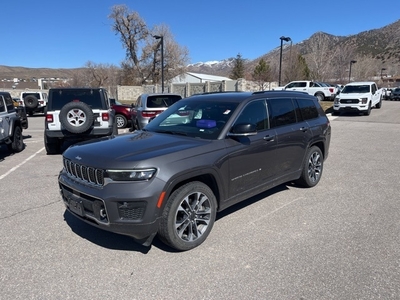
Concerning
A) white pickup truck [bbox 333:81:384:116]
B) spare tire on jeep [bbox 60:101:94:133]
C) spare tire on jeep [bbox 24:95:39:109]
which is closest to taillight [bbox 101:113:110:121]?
spare tire on jeep [bbox 60:101:94:133]

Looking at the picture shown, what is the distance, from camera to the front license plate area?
3236mm

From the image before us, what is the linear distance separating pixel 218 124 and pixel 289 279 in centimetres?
194

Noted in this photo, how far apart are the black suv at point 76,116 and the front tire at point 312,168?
5.20 meters

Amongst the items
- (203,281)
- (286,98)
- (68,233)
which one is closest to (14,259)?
(68,233)

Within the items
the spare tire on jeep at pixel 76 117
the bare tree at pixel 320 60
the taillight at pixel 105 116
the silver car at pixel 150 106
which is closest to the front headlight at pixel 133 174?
the spare tire on jeep at pixel 76 117

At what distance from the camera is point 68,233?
380 centimetres

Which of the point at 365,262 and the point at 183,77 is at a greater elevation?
the point at 183,77

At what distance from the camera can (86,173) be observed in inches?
126

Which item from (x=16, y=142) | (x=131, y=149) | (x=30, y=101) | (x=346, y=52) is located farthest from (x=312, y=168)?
(x=346, y=52)

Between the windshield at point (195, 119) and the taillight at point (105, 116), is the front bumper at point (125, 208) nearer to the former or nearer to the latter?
the windshield at point (195, 119)

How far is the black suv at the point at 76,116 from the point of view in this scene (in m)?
7.54

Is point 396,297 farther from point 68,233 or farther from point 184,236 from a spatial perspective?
point 68,233

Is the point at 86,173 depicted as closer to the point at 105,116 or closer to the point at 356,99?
the point at 105,116

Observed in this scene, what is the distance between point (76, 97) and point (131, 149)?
587 cm
